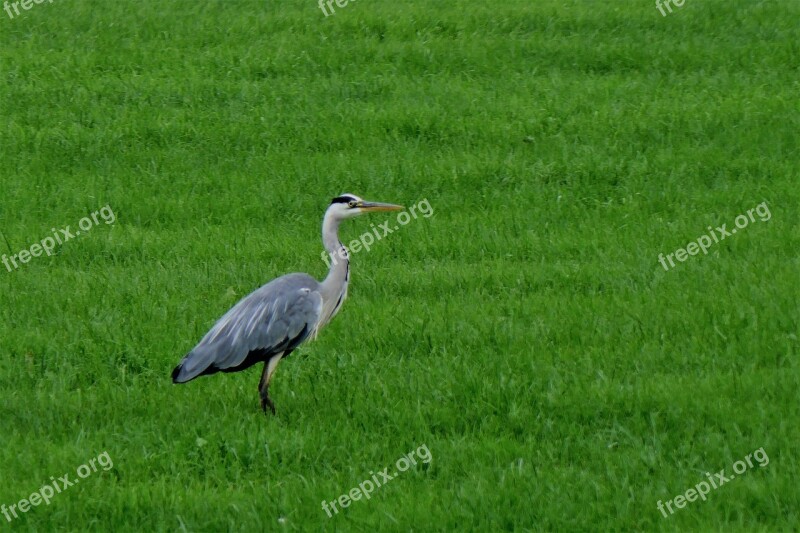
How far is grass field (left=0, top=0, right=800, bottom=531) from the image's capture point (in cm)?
739

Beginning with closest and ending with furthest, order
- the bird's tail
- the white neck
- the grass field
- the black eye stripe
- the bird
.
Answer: the grass field, the bird's tail, the bird, the white neck, the black eye stripe

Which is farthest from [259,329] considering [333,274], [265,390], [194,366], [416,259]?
[416,259]

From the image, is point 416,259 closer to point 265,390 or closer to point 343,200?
point 343,200

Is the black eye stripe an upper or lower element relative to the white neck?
upper

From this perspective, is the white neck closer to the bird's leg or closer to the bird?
the bird

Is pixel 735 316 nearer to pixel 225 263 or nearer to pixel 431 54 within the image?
pixel 225 263

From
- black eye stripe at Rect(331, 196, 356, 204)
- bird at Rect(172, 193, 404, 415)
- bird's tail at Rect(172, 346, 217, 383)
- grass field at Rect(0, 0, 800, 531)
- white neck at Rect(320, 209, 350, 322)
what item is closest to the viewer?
grass field at Rect(0, 0, 800, 531)

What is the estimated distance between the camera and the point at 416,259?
37.9 ft

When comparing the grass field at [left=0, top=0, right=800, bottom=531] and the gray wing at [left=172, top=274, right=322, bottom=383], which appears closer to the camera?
the grass field at [left=0, top=0, right=800, bottom=531]

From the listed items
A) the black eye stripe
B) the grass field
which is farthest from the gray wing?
the black eye stripe

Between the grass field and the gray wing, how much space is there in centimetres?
35

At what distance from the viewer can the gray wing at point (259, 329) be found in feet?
27.0

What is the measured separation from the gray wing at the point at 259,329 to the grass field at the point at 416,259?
0.35 meters

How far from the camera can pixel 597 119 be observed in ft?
49.1
